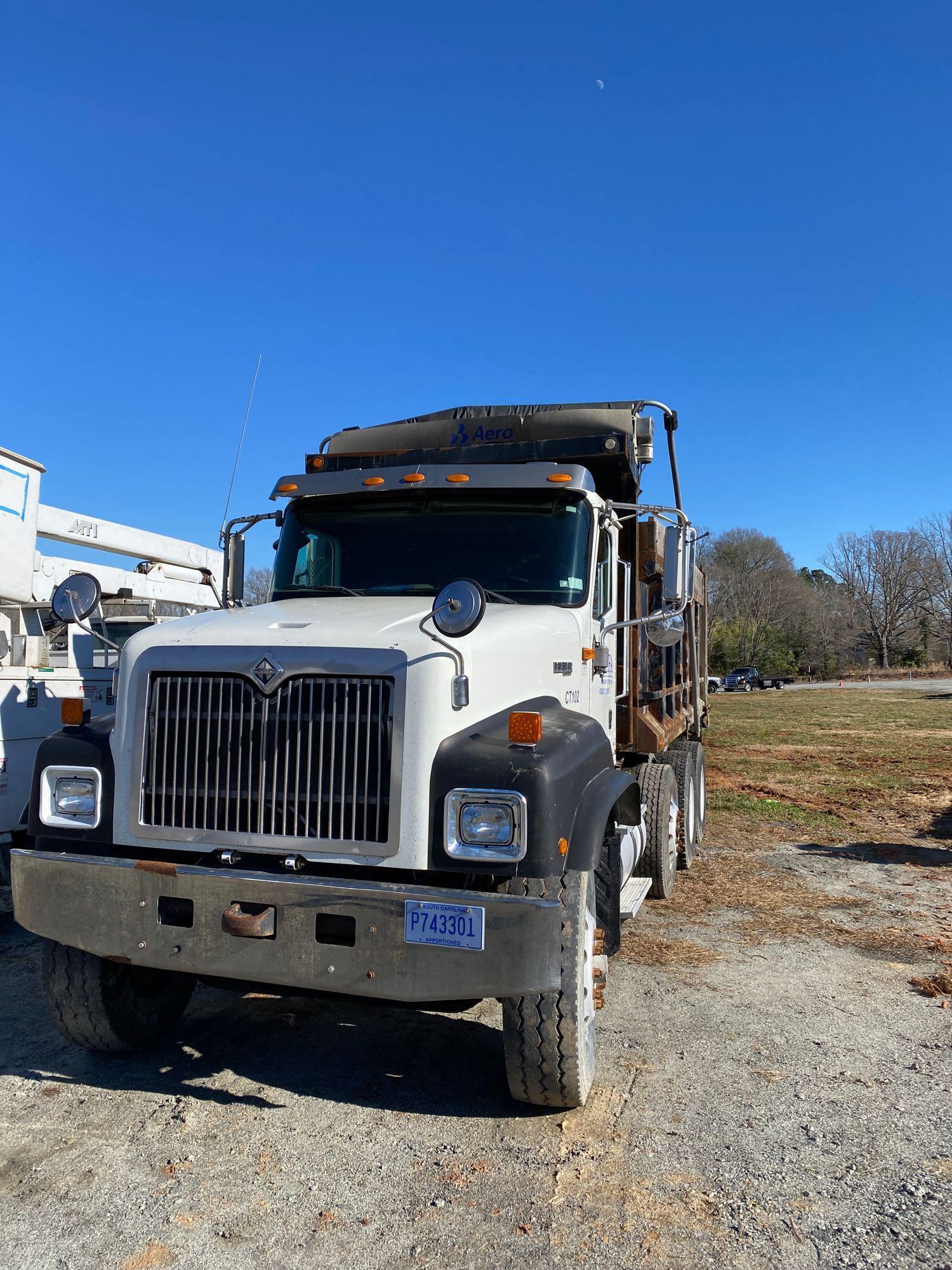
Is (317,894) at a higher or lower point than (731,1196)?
higher

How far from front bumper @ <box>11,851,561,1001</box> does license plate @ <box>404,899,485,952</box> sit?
0.02 m

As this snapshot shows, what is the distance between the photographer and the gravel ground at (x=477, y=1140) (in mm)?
3051

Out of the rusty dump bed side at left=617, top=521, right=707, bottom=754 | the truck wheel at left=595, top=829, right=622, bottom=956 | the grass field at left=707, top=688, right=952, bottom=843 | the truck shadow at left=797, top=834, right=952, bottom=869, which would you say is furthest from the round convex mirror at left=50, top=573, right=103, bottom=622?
the grass field at left=707, top=688, right=952, bottom=843

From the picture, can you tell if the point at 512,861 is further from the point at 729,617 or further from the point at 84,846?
the point at 729,617

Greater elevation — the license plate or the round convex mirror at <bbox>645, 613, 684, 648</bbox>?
the round convex mirror at <bbox>645, 613, 684, 648</bbox>

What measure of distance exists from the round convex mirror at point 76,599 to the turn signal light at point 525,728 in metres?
2.14

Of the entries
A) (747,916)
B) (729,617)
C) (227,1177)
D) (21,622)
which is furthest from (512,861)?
(729,617)

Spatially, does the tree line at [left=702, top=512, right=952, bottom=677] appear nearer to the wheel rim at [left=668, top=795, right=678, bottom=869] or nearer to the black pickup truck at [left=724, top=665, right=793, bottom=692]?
the black pickup truck at [left=724, top=665, right=793, bottom=692]

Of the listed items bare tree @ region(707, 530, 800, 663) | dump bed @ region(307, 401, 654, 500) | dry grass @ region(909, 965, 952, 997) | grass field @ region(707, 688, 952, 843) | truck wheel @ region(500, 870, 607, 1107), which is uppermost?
bare tree @ region(707, 530, 800, 663)

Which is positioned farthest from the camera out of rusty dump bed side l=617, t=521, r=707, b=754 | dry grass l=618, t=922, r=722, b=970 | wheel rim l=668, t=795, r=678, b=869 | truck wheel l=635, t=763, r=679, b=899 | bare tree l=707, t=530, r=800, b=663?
bare tree l=707, t=530, r=800, b=663

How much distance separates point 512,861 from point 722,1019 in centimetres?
221

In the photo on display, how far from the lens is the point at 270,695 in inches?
148

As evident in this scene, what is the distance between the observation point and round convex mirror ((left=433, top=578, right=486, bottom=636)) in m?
3.68

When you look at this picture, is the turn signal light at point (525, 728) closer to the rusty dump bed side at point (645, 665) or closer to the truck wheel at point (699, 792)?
the rusty dump bed side at point (645, 665)
